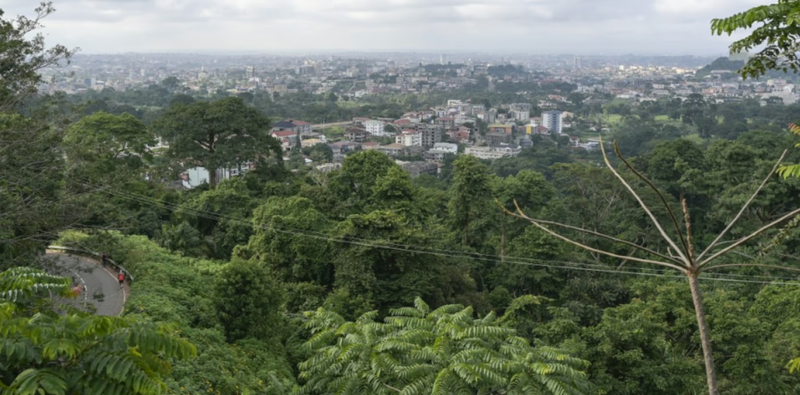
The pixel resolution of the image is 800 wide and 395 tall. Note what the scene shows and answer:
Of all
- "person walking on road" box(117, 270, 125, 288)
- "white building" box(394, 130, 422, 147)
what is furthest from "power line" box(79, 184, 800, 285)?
"white building" box(394, 130, 422, 147)

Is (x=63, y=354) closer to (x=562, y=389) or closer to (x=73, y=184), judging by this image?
(x=562, y=389)

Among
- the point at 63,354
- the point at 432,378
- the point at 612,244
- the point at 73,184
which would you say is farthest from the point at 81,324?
the point at 612,244

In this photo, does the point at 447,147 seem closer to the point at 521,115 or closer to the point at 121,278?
the point at 521,115

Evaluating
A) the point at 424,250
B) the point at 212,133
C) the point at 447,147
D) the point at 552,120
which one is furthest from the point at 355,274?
the point at 552,120

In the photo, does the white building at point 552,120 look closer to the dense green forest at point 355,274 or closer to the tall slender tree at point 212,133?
the dense green forest at point 355,274

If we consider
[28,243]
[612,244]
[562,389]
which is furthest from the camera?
[612,244]

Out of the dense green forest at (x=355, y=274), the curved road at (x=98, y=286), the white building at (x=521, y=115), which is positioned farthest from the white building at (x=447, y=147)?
the curved road at (x=98, y=286)
